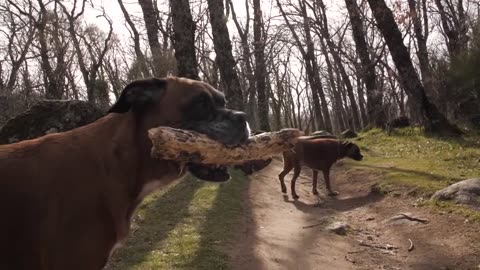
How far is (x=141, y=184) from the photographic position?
11.7ft

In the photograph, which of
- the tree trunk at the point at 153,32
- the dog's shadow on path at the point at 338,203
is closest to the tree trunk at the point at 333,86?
the tree trunk at the point at 153,32

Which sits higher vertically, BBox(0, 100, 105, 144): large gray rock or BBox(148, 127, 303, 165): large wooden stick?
BBox(0, 100, 105, 144): large gray rock

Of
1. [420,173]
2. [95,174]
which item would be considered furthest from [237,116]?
[420,173]

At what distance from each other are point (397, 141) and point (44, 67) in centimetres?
1677

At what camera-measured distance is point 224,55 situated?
43.9 ft

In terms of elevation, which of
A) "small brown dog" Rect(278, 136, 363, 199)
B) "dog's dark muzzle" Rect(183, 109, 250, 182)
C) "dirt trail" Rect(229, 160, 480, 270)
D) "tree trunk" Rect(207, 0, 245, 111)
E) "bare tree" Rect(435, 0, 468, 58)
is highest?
"bare tree" Rect(435, 0, 468, 58)

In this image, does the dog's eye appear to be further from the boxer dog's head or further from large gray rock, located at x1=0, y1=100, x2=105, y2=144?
large gray rock, located at x1=0, y1=100, x2=105, y2=144

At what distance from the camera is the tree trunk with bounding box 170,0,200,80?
1216cm

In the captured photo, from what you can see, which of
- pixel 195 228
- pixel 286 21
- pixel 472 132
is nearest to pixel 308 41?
pixel 286 21

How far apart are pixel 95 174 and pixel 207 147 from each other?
0.85 meters

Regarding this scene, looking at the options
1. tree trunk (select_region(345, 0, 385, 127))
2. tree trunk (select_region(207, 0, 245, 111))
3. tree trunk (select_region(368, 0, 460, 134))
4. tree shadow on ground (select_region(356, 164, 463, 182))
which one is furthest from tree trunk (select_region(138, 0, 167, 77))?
tree trunk (select_region(345, 0, 385, 127))

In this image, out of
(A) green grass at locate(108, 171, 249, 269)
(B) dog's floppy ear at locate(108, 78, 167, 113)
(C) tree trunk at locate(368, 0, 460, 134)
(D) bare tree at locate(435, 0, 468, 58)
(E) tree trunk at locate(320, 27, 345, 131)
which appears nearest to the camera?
(B) dog's floppy ear at locate(108, 78, 167, 113)

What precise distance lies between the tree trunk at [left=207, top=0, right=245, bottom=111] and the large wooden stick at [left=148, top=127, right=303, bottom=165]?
29.2 ft

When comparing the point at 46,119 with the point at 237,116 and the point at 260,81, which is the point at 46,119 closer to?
the point at 237,116
